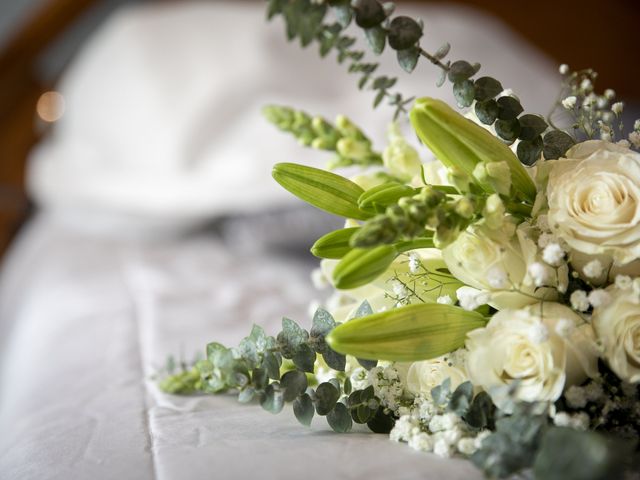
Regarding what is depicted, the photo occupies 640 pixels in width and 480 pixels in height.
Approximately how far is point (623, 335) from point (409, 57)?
23 cm

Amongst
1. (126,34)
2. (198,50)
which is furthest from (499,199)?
(126,34)

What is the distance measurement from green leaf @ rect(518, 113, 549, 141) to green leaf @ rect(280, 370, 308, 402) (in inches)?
8.8

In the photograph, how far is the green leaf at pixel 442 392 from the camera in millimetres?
505

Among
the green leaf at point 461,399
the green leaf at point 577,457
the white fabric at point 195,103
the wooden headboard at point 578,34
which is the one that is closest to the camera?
the green leaf at point 577,457

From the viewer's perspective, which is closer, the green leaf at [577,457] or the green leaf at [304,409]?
the green leaf at [577,457]

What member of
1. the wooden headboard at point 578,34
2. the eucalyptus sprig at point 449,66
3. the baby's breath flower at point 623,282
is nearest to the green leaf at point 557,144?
the eucalyptus sprig at point 449,66

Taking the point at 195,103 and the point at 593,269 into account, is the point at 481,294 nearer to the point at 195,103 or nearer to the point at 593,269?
the point at 593,269

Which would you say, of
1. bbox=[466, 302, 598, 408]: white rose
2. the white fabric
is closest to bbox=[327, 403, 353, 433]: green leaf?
bbox=[466, 302, 598, 408]: white rose

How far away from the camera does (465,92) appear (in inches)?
20.6

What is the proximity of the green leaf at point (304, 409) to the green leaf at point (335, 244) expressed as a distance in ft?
0.34

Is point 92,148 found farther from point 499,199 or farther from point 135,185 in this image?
point 499,199

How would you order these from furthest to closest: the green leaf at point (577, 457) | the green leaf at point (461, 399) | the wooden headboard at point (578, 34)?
1. the wooden headboard at point (578, 34)
2. the green leaf at point (461, 399)
3. the green leaf at point (577, 457)

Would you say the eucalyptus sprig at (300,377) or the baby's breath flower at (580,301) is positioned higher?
the baby's breath flower at (580,301)

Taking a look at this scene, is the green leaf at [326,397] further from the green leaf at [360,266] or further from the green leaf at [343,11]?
the green leaf at [343,11]
